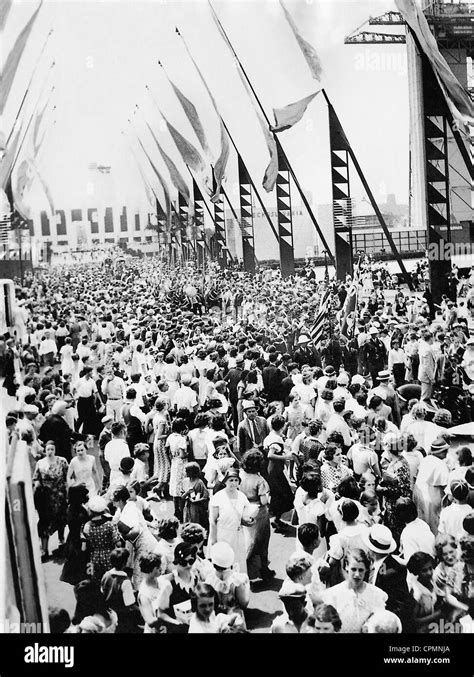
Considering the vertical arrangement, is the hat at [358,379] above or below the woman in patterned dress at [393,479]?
above

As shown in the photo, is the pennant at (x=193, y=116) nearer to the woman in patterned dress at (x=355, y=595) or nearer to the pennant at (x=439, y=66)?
the pennant at (x=439, y=66)

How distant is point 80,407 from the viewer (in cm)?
572

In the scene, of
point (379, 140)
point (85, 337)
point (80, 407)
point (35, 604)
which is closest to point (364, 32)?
point (379, 140)

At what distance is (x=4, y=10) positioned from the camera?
5469 mm

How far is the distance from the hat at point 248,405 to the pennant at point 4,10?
347cm

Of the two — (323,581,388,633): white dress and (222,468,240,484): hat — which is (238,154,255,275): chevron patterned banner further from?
(323,581,388,633): white dress

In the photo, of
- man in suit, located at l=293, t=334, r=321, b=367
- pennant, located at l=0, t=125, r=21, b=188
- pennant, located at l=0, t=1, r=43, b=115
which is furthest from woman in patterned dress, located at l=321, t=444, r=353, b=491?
pennant, located at l=0, t=1, r=43, b=115

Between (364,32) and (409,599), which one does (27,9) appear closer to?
(364,32)

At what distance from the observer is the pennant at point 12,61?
18.3 ft

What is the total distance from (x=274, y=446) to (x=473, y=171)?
10.8 ft

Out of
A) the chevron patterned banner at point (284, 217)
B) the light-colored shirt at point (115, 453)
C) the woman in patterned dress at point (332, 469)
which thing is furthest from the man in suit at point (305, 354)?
the light-colored shirt at point (115, 453)

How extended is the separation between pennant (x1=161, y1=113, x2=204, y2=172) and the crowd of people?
38.2 inches

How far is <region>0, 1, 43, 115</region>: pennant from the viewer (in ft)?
18.3
